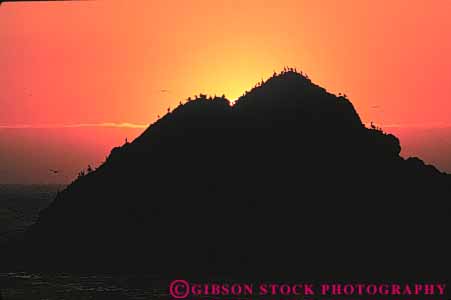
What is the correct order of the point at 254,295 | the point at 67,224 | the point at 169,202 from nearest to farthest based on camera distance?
the point at 254,295 < the point at 169,202 < the point at 67,224

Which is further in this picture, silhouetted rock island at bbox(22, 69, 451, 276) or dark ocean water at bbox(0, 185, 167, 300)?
silhouetted rock island at bbox(22, 69, 451, 276)

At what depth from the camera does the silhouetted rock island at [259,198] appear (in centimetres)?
4466

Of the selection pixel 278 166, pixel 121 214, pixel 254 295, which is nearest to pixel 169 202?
pixel 121 214

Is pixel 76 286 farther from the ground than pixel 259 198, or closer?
closer

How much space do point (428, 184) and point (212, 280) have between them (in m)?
17.0

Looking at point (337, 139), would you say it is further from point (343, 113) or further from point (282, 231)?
point (282, 231)

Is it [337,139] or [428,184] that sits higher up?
[337,139]

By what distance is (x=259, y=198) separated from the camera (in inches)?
1880

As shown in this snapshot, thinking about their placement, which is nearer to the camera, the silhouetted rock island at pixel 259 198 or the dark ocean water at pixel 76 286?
the dark ocean water at pixel 76 286

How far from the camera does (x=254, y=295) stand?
38.5 meters

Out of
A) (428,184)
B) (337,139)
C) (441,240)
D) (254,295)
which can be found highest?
(337,139)

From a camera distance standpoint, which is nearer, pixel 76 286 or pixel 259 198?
pixel 76 286

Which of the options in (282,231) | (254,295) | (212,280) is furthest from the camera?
(282,231)

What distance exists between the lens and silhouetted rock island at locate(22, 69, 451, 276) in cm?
4466
